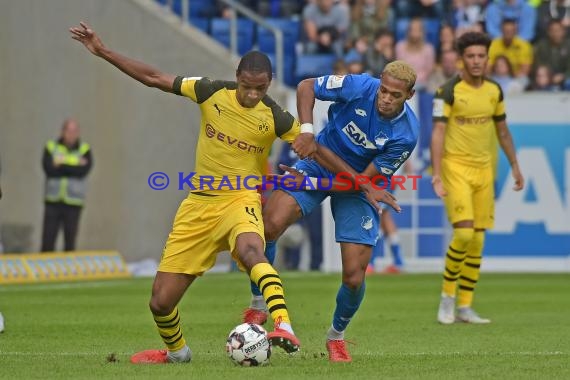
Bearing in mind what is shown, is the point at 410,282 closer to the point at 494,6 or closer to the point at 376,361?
the point at 494,6

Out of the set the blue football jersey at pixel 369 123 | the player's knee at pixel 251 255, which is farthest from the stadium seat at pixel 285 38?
the player's knee at pixel 251 255

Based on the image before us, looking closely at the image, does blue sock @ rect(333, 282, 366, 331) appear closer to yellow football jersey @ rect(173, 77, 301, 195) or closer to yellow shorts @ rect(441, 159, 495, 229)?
yellow football jersey @ rect(173, 77, 301, 195)

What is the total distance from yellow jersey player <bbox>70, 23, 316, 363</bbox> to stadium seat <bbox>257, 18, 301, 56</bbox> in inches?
588

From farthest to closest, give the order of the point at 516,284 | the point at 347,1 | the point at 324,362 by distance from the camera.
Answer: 1. the point at 347,1
2. the point at 516,284
3. the point at 324,362

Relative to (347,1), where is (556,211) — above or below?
below

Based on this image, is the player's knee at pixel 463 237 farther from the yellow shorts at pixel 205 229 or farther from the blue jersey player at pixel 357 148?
the yellow shorts at pixel 205 229

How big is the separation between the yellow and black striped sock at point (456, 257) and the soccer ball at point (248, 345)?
4.82m

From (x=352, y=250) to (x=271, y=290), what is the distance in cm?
128

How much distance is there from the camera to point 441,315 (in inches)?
551

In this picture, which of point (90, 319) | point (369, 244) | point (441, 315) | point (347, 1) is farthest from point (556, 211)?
point (369, 244)

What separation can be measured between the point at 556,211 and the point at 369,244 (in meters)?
12.2

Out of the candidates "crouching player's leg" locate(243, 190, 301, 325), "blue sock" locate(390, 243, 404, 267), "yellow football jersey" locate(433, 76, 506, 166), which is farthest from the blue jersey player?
"blue sock" locate(390, 243, 404, 267)

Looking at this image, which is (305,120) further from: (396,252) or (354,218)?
(396,252)

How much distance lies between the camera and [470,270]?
47.3 feet
